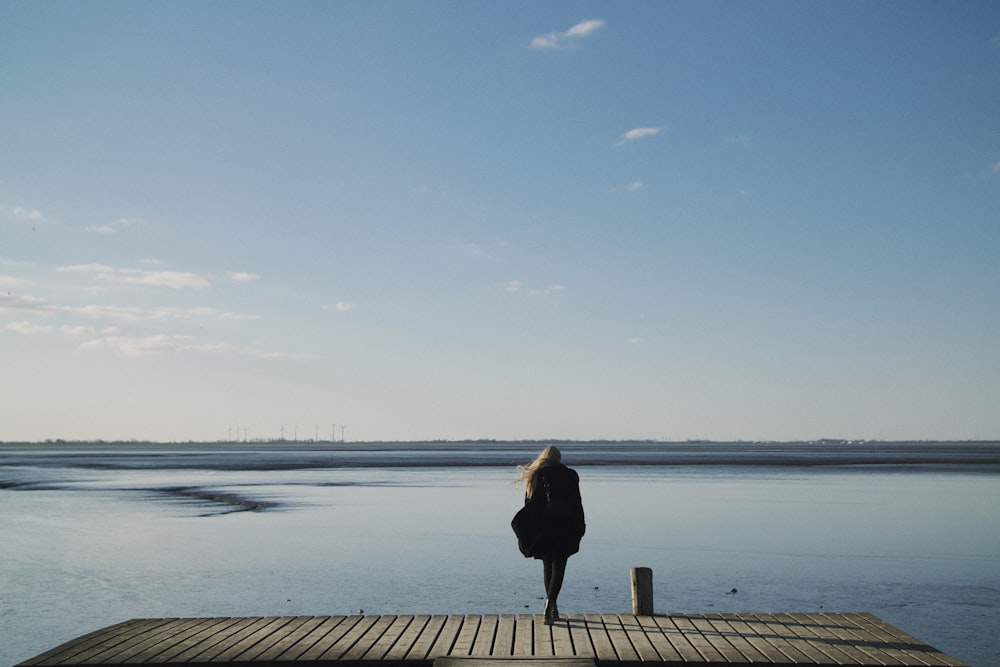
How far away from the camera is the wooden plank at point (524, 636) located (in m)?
10.1

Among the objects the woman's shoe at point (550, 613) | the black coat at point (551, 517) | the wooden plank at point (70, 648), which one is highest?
the black coat at point (551, 517)

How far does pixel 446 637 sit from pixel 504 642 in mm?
819

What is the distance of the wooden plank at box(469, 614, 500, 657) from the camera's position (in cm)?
1009

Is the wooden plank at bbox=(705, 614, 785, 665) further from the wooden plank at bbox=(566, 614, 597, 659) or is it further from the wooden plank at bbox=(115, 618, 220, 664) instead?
the wooden plank at bbox=(115, 618, 220, 664)

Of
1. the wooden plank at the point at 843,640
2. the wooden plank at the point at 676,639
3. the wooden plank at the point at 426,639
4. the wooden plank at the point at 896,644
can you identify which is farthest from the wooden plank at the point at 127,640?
the wooden plank at the point at 896,644

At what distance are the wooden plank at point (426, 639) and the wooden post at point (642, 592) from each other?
2.73 metres

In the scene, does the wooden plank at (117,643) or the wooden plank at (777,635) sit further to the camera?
the wooden plank at (117,643)

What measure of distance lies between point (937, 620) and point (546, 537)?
8735mm

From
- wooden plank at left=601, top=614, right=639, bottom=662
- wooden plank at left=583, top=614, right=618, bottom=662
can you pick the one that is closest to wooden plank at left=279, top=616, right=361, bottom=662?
wooden plank at left=583, top=614, right=618, bottom=662

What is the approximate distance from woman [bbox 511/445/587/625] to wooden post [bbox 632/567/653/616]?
140 centimetres

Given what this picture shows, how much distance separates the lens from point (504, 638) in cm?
1070

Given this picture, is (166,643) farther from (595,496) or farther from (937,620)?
(595,496)

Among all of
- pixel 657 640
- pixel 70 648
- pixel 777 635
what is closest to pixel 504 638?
pixel 657 640

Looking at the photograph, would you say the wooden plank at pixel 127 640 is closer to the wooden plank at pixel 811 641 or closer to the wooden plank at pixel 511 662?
the wooden plank at pixel 511 662
